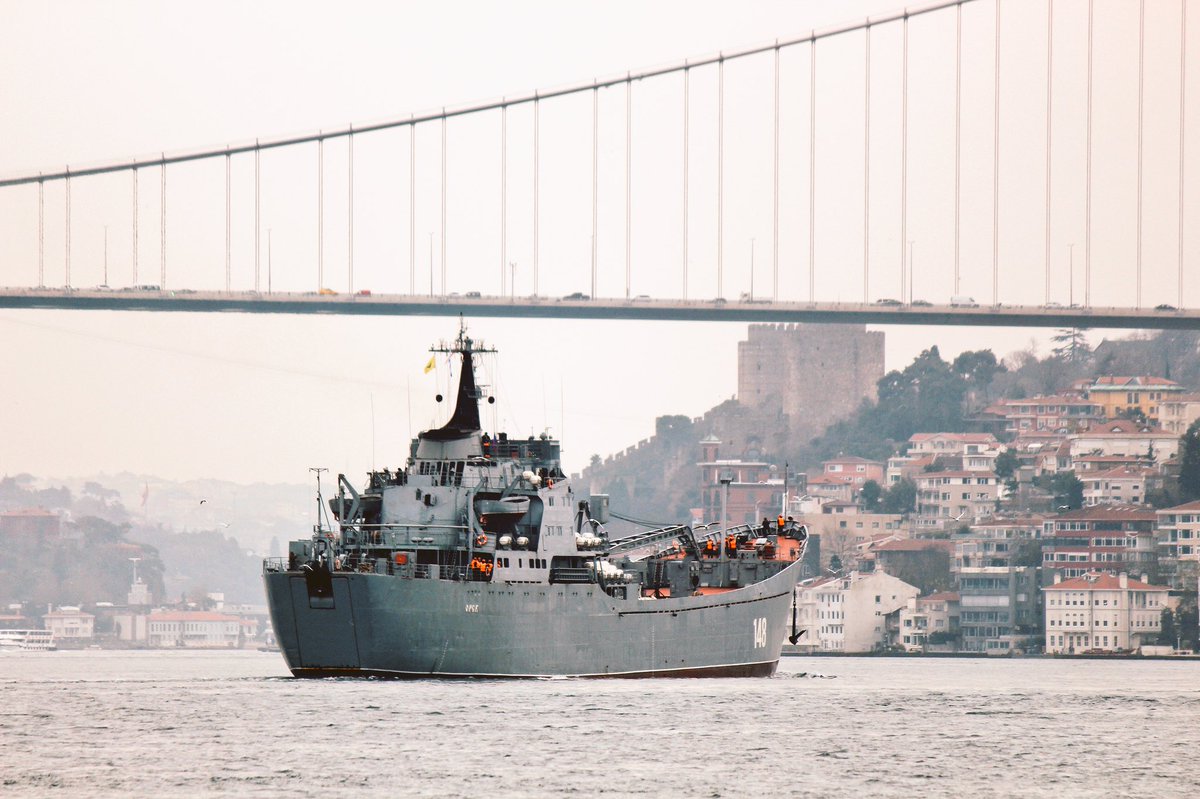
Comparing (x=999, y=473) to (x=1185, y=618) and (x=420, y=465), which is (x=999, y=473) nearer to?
(x=1185, y=618)

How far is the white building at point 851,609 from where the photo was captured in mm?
127938

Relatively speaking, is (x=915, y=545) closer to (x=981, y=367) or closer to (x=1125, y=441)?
(x=1125, y=441)

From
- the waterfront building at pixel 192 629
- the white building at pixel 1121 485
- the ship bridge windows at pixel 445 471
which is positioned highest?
the ship bridge windows at pixel 445 471

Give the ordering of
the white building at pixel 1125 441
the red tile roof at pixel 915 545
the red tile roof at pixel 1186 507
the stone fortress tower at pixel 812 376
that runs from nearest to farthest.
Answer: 1. the red tile roof at pixel 1186 507
2. the red tile roof at pixel 915 545
3. the white building at pixel 1125 441
4. the stone fortress tower at pixel 812 376

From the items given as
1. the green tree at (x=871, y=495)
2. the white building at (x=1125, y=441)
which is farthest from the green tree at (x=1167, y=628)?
the green tree at (x=871, y=495)

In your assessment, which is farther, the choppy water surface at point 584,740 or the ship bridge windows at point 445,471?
the ship bridge windows at point 445,471

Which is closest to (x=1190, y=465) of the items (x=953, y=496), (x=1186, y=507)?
(x=1186, y=507)

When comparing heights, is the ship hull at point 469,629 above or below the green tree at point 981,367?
below

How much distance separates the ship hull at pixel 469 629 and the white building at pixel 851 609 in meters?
65.7

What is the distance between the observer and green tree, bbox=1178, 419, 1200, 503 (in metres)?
136

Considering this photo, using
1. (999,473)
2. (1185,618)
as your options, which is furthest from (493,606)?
(999,473)

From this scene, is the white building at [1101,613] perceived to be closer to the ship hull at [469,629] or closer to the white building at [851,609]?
the white building at [851,609]

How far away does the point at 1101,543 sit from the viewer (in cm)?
13075

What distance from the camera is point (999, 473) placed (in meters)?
151
